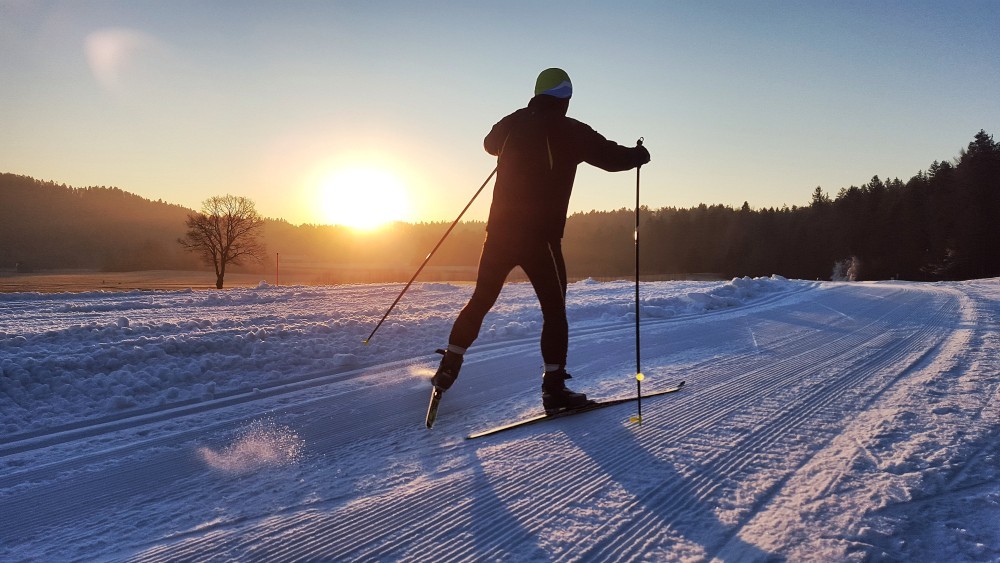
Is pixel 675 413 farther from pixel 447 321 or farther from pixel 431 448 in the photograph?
pixel 447 321

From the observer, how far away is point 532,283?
3.47 m

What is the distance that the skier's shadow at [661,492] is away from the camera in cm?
176

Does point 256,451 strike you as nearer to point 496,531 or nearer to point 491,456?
point 491,456

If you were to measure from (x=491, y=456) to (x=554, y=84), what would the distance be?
7.67 ft

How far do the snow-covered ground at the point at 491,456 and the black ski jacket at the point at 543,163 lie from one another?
4.13 ft

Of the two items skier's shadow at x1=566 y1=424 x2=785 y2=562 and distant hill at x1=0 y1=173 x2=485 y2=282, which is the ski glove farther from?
distant hill at x1=0 y1=173 x2=485 y2=282

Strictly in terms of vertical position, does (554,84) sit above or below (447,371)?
above

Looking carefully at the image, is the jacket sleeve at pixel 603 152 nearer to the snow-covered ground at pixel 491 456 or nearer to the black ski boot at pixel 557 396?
the black ski boot at pixel 557 396

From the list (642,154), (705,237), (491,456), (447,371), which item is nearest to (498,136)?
(642,154)

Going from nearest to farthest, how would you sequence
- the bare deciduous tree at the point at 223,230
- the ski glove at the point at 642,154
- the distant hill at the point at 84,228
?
the ski glove at the point at 642,154
the bare deciduous tree at the point at 223,230
the distant hill at the point at 84,228

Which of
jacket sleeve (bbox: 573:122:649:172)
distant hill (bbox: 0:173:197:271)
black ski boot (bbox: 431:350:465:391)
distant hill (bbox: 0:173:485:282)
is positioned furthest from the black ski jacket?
distant hill (bbox: 0:173:197:271)

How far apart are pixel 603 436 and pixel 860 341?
4.45 m

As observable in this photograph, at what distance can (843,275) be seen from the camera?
6353 centimetres

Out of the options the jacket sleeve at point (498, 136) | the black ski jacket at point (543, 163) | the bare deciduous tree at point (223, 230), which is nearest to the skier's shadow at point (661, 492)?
the black ski jacket at point (543, 163)
